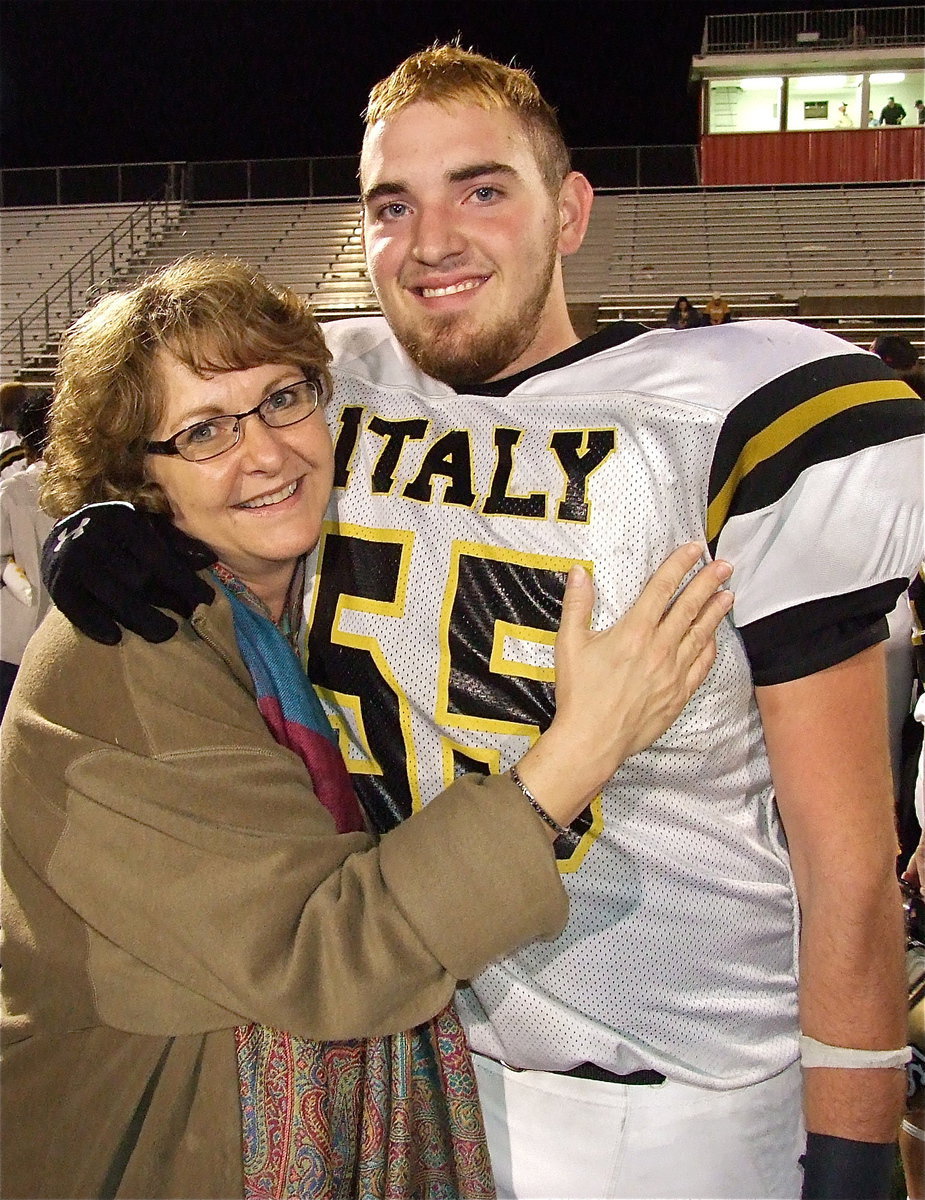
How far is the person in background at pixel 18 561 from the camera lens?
4.27m

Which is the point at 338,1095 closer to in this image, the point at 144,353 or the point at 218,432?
the point at 218,432

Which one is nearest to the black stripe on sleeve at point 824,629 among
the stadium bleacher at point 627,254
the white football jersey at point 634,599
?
the white football jersey at point 634,599

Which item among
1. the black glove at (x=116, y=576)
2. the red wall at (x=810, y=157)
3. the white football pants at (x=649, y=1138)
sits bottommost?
the white football pants at (x=649, y=1138)

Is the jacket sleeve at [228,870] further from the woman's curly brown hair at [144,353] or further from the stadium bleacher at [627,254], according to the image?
the stadium bleacher at [627,254]

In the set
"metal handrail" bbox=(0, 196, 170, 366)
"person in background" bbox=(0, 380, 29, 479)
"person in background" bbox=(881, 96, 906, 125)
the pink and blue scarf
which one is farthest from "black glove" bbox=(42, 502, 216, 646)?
"person in background" bbox=(881, 96, 906, 125)

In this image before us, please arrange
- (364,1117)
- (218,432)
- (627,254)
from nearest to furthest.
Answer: (364,1117) < (218,432) < (627,254)

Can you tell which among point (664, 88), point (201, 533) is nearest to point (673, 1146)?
point (201, 533)

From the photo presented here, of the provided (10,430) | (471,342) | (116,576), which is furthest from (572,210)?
(10,430)

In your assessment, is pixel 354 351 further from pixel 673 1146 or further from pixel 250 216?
pixel 250 216

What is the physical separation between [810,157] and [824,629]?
16695 millimetres

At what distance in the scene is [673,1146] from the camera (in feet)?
4.34

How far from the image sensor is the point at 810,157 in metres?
15.8

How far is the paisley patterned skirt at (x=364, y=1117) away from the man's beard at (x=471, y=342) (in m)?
0.83

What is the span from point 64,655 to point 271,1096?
56cm
